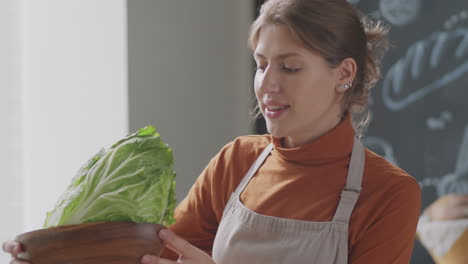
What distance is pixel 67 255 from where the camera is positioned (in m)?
1.04

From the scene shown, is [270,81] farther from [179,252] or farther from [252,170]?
[179,252]

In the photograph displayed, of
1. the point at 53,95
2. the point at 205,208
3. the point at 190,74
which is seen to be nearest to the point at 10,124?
the point at 53,95

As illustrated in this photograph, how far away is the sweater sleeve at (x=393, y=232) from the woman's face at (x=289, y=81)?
0.25 m

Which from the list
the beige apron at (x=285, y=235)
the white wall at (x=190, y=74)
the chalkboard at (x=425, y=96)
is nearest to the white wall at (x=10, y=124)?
the white wall at (x=190, y=74)

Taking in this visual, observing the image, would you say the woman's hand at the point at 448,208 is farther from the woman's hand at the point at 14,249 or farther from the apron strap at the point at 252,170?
the woman's hand at the point at 14,249

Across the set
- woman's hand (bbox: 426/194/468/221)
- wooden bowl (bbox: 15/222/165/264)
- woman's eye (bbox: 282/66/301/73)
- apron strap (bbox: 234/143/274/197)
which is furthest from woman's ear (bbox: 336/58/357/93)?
woman's hand (bbox: 426/194/468/221)

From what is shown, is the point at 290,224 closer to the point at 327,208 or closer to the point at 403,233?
the point at 327,208

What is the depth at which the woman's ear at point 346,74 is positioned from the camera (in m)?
1.44

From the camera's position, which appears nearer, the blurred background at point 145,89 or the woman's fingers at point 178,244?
the woman's fingers at point 178,244

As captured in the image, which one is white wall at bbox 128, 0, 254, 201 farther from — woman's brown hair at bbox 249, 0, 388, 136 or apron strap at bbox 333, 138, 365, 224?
apron strap at bbox 333, 138, 365, 224

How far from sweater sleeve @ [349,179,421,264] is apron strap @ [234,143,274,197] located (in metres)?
0.31

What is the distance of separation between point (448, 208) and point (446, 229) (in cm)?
15

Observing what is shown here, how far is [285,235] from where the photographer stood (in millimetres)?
1404

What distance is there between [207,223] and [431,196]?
41.4 inches
